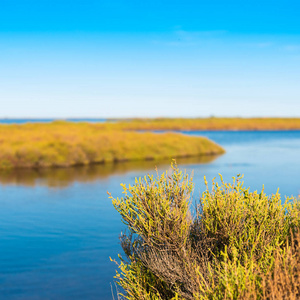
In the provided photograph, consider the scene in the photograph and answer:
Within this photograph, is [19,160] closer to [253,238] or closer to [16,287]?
[16,287]

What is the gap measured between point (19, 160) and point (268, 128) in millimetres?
117749

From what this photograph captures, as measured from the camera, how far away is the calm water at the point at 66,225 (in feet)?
41.3

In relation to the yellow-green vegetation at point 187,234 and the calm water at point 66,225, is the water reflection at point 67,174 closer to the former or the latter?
the calm water at point 66,225

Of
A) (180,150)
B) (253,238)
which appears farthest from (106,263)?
(180,150)

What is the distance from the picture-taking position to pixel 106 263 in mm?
14219

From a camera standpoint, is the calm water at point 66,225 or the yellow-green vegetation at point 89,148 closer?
the calm water at point 66,225

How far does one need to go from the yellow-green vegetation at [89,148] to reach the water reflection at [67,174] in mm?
2197

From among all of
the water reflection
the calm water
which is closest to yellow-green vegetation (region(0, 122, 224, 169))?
Result: the water reflection

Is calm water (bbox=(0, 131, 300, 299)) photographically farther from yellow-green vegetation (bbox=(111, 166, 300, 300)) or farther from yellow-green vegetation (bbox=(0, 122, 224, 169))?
yellow-green vegetation (bbox=(0, 122, 224, 169))

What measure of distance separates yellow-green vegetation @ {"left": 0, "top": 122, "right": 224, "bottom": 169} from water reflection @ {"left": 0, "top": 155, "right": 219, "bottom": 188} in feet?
7.21

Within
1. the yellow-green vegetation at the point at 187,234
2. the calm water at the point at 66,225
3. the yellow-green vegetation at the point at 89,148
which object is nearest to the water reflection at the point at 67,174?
the calm water at the point at 66,225

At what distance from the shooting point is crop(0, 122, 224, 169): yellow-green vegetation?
39.2 m

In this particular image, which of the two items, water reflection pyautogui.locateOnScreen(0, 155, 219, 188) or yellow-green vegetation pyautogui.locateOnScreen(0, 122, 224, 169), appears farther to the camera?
yellow-green vegetation pyautogui.locateOnScreen(0, 122, 224, 169)

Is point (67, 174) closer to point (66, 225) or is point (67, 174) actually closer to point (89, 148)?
point (89, 148)
